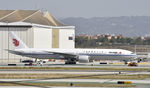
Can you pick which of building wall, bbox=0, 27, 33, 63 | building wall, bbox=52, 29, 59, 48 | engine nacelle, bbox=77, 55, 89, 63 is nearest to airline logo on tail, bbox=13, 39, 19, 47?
engine nacelle, bbox=77, 55, 89, 63

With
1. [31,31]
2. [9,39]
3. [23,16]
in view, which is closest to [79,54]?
[9,39]

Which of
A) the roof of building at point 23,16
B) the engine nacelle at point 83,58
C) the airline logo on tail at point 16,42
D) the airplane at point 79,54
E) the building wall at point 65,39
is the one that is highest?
the roof of building at point 23,16

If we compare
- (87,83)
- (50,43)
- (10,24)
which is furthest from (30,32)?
(87,83)

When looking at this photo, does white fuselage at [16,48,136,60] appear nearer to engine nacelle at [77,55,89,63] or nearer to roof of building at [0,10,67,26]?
engine nacelle at [77,55,89,63]

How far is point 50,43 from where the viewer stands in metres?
147

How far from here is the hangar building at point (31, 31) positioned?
128000 mm

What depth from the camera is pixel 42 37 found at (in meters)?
140

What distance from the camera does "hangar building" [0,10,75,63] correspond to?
12800 centimetres

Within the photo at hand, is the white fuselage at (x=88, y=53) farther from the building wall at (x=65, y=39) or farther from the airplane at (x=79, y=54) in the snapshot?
the building wall at (x=65, y=39)

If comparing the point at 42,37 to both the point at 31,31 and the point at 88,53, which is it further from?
the point at 88,53

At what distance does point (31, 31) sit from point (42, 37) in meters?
9.13

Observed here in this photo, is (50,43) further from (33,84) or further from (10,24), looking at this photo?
(33,84)

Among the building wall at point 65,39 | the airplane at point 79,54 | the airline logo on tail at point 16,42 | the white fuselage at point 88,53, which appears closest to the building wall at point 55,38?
the building wall at point 65,39

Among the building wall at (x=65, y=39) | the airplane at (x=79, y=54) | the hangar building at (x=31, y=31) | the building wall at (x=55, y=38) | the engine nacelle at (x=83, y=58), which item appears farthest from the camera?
the building wall at (x=65, y=39)
